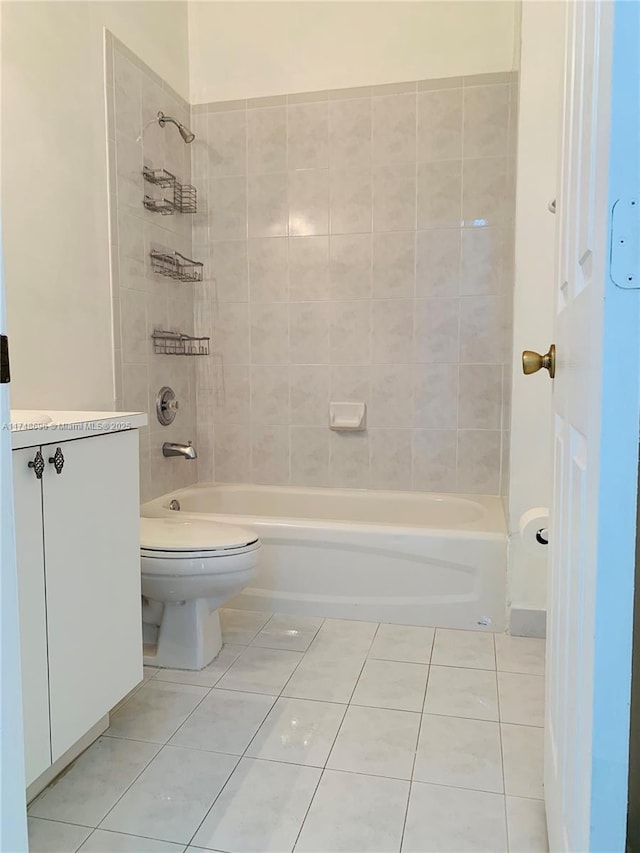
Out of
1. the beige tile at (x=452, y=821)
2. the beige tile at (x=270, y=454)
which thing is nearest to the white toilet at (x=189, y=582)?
the beige tile at (x=452, y=821)

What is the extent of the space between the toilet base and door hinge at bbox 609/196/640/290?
1.77 metres

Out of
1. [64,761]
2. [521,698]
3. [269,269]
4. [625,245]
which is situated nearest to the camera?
[625,245]

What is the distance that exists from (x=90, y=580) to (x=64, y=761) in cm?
48

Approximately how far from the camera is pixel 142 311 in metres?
2.81

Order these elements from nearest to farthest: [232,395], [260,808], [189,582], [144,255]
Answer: [260,808] → [189,582] → [144,255] → [232,395]

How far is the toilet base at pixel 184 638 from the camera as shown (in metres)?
2.12

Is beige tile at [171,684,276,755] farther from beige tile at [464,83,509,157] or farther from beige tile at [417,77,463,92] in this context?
beige tile at [417,77,463,92]

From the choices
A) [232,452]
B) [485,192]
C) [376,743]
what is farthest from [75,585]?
[485,192]

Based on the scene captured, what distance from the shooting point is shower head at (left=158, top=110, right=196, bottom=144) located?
114 inches

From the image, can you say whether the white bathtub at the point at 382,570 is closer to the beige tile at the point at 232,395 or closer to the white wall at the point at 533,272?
the white wall at the point at 533,272

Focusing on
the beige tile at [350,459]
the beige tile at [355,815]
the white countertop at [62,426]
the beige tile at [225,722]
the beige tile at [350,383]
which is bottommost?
the beige tile at [225,722]

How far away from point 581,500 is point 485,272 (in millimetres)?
2334

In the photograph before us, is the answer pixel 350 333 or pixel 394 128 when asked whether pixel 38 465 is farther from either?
pixel 394 128

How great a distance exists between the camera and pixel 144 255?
111 inches
